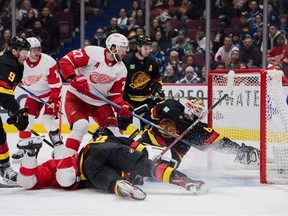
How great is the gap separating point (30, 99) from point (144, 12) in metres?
3.10

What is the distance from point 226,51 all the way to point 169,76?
2.46 ft

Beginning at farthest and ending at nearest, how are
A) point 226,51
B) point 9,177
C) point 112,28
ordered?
point 112,28 → point 226,51 → point 9,177

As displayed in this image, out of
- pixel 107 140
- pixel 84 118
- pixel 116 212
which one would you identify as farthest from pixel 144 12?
pixel 116 212

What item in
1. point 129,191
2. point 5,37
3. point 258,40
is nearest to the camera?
point 129,191

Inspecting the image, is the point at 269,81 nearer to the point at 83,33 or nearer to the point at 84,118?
the point at 84,118

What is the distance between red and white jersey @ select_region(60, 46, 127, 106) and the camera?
5.71 m

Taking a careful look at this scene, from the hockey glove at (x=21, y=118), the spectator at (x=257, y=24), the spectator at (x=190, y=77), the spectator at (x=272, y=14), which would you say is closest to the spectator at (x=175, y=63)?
the spectator at (x=190, y=77)

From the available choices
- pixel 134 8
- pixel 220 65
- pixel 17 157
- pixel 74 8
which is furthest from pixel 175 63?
pixel 17 157

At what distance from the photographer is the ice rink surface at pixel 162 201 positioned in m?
4.18

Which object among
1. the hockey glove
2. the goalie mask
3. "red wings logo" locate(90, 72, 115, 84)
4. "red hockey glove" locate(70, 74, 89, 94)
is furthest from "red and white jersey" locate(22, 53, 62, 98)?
the hockey glove

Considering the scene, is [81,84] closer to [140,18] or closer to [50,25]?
[140,18]

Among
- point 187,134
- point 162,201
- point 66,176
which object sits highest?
point 187,134

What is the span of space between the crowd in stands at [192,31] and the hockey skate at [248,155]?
127 inches

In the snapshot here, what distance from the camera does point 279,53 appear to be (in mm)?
8961
